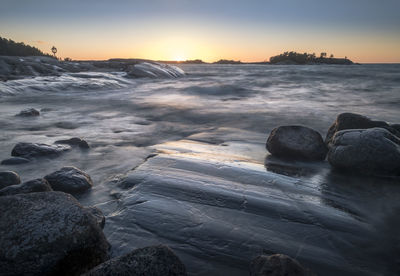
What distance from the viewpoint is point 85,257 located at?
1566mm

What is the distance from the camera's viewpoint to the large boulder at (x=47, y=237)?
1428mm

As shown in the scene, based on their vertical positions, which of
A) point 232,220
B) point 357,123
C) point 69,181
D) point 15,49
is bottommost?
point 232,220

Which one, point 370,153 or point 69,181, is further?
point 370,153

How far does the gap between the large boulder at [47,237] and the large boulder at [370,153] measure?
2.76 m

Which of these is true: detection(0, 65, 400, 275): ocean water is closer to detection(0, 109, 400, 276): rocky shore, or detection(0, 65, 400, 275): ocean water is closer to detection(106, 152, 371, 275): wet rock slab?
detection(106, 152, 371, 275): wet rock slab

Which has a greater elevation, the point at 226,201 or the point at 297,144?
the point at 297,144

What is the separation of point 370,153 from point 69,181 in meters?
3.09

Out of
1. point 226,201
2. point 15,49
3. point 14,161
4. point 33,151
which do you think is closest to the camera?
point 226,201

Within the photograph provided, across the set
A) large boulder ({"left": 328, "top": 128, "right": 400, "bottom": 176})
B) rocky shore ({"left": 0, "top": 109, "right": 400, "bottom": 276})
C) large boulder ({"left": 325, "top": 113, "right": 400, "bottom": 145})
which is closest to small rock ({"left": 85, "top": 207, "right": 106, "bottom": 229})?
rocky shore ({"left": 0, "top": 109, "right": 400, "bottom": 276})

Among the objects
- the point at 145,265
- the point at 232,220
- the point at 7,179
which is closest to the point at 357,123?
the point at 232,220

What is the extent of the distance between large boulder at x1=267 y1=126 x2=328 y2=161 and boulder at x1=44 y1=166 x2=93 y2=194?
2.36 metres

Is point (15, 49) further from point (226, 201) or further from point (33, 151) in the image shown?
point (226, 201)

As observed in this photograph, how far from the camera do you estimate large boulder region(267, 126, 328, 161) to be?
3.77m

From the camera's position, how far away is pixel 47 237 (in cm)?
149
